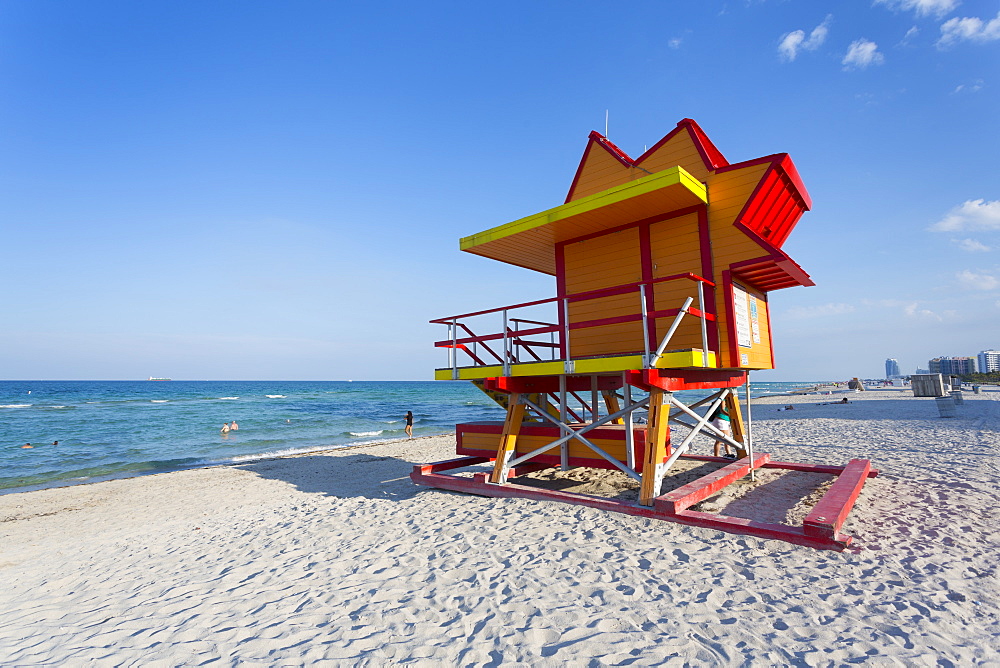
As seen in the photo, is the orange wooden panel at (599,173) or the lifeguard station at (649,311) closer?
the lifeguard station at (649,311)

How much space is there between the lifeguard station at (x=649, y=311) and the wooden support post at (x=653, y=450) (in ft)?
0.07

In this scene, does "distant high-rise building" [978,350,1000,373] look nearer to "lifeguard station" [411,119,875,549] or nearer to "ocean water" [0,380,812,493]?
"ocean water" [0,380,812,493]

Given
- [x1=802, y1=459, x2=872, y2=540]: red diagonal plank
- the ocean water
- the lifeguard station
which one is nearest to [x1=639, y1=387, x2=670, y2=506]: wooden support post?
Result: the lifeguard station

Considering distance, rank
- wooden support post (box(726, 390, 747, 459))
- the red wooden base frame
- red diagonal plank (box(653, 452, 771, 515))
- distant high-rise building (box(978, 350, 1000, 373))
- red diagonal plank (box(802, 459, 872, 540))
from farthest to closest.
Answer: distant high-rise building (box(978, 350, 1000, 373)) < wooden support post (box(726, 390, 747, 459)) < red diagonal plank (box(653, 452, 771, 515)) < the red wooden base frame < red diagonal plank (box(802, 459, 872, 540))

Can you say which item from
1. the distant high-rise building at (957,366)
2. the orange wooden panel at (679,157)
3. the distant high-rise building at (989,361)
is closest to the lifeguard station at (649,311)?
the orange wooden panel at (679,157)

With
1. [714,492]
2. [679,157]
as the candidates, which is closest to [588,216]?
[679,157]

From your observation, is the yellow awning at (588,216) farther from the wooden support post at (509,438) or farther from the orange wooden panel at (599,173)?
the wooden support post at (509,438)

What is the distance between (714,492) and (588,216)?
17.8ft

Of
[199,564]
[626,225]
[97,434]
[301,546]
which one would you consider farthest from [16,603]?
[97,434]

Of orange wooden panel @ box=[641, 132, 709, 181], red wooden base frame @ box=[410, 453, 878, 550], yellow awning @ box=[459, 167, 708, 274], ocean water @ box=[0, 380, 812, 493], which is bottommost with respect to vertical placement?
ocean water @ box=[0, 380, 812, 493]

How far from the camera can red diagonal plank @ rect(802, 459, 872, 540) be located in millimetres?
6188

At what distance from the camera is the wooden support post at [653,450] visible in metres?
7.88

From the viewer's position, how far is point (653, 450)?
7.95 meters

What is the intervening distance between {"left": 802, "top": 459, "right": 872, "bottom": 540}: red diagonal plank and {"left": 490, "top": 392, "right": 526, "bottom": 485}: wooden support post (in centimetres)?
528
